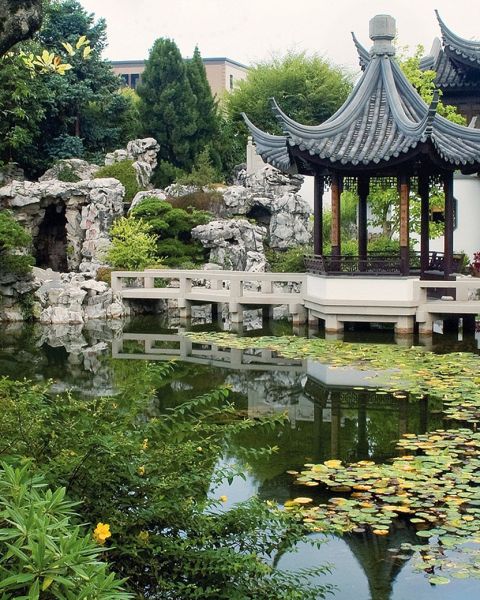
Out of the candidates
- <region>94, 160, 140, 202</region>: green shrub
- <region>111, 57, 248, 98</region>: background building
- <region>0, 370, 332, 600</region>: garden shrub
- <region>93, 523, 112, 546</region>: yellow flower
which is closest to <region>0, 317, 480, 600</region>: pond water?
<region>0, 370, 332, 600</region>: garden shrub

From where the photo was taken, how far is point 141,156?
25359 mm

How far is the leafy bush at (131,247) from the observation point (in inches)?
749

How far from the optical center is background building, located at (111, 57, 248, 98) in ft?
153

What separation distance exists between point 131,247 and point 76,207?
3.23 metres

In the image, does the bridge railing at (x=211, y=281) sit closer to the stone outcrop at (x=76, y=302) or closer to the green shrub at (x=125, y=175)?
the stone outcrop at (x=76, y=302)

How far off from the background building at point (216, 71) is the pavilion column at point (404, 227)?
32819 mm

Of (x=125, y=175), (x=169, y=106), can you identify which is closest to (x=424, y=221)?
(x=125, y=175)

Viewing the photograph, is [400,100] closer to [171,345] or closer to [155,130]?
[171,345]

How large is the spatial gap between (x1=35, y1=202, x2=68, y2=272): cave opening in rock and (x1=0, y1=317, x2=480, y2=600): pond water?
24.6ft

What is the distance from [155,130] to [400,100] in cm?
1417

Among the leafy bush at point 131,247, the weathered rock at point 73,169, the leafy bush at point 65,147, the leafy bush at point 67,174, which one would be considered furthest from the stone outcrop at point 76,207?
the leafy bush at point 65,147

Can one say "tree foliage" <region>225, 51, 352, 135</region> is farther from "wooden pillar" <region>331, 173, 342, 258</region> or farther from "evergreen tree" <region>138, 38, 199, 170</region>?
"wooden pillar" <region>331, 173, 342, 258</region>

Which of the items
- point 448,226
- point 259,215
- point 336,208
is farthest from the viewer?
point 259,215

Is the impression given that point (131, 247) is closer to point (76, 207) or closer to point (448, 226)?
point (76, 207)
